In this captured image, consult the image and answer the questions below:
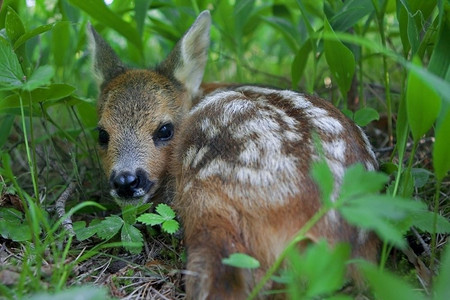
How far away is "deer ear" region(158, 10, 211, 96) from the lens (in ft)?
14.1

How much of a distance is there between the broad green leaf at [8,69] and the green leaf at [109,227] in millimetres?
890

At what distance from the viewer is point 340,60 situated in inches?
143

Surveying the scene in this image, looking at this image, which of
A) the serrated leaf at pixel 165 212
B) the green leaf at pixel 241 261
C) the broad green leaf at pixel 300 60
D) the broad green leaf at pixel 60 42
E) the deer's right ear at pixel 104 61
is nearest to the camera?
the green leaf at pixel 241 261

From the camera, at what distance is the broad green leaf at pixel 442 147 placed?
7.85 feet

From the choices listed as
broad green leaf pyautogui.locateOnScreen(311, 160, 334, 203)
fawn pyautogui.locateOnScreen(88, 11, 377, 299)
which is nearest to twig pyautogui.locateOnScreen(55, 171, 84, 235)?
fawn pyautogui.locateOnScreen(88, 11, 377, 299)

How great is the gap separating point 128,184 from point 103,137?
64 centimetres

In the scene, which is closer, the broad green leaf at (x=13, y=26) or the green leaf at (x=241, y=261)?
the green leaf at (x=241, y=261)

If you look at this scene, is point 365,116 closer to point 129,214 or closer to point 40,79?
point 129,214

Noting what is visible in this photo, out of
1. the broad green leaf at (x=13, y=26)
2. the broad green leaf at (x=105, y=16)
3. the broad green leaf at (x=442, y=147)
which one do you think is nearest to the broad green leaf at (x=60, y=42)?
the broad green leaf at (x=105, y=16)

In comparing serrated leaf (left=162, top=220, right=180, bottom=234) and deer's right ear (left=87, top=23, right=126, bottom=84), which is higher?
deer's right ear (left=87, top=23, right=126, bottom=84)

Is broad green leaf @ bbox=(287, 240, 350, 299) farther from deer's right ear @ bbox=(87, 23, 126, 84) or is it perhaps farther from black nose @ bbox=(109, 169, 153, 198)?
deer's right ear @ bbox=(87, 23, 126, 84)

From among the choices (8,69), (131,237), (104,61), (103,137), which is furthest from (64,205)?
(104,61)

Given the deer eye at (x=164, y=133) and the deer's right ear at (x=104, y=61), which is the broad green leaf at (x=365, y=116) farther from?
the deer's right ear at (x=104, y=61)

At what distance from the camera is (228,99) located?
352 cm
